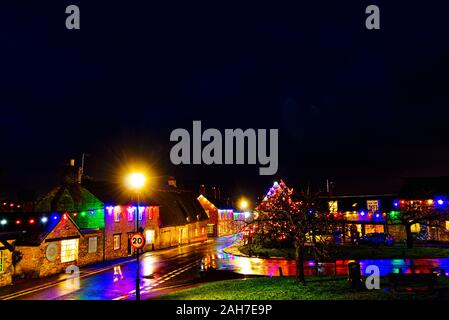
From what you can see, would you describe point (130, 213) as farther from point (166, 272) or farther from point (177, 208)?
point (166, 272)

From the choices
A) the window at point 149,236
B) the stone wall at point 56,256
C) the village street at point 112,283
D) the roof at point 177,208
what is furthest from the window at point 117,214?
the roof at point 177,208

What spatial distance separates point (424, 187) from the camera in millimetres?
51969

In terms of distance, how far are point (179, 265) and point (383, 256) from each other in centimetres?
1963

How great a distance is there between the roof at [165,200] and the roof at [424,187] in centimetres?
3351

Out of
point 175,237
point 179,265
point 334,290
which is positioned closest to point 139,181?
point 334,290

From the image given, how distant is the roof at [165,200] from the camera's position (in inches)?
1626

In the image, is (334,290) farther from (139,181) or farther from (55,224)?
(55,224)

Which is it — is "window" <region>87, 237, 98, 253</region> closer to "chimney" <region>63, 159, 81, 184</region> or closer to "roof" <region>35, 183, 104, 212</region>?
"roof" <region>35, 183, 104, 212</region>

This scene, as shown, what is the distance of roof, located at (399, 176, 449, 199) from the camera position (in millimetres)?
50400

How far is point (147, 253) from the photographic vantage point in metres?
43.2

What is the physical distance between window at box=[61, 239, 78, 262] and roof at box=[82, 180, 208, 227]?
719cm

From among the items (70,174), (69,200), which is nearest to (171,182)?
(70,174)

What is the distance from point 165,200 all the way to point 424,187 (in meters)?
38.2

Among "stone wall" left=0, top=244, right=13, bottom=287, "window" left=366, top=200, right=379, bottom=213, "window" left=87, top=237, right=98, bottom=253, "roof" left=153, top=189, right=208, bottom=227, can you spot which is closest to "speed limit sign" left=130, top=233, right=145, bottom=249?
"stone wall" left=0, top=244, right=13, bottom=287
